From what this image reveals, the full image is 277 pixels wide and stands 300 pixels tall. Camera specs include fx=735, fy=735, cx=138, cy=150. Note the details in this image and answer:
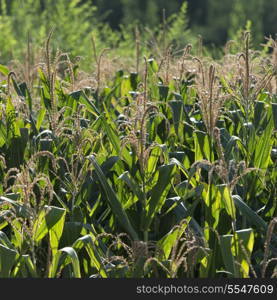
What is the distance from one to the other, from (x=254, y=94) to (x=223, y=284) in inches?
40.1

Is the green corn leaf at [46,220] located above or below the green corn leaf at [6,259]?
above

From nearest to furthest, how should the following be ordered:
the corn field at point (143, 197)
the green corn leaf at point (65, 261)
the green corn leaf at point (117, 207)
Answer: the green corn leaf at point (65, 261)
the corn field at point (143, 197)
the green corn leaf at point (117, 207)

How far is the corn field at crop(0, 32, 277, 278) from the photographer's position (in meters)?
2.53

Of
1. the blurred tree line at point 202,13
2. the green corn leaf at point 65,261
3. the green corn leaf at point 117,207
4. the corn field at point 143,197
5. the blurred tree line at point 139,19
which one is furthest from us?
the blurred tree line at point 202,13

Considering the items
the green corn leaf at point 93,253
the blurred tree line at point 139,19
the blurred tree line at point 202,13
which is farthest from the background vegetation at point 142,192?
the blurred tree line at point 202,13

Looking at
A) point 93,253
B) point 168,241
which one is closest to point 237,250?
point 168,241

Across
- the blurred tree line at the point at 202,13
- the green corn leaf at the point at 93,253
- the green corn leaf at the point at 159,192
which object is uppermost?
the green corn leaf at the point at 159,192

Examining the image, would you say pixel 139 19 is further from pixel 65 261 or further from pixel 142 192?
pixel 65 261

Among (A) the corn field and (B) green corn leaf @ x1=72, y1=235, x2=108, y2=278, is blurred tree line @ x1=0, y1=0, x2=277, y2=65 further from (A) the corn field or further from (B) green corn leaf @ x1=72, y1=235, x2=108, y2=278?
(B) green corn leaf @ x1=72, y1=235, x2=108, y2=278

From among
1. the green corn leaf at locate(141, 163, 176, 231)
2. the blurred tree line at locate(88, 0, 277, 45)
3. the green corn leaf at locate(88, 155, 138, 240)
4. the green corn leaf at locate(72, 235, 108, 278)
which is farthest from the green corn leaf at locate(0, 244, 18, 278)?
the blurred tree line at locate(88, 0, 277, 45)

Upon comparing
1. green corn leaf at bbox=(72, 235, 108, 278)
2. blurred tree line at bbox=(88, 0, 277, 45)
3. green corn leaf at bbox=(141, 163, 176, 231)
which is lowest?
blurred tree line at bbox=(88, 0, 277, 45)

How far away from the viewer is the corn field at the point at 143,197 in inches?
99.5

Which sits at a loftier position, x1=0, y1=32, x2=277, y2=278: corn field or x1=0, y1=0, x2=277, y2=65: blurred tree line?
x1=0, y1=32, x2=277, y2=278: corn field

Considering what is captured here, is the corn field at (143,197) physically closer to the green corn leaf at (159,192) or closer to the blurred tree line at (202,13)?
the green corn leaf at (159,192)
